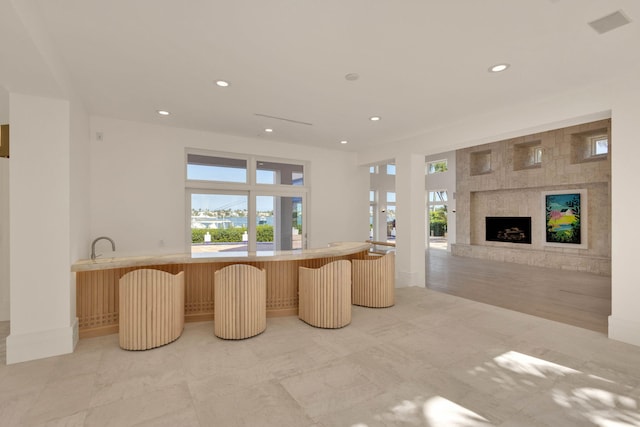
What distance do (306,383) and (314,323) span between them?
4.36 feet

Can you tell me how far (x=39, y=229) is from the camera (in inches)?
127

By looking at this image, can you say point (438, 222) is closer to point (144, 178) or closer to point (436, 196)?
point (436, 196)

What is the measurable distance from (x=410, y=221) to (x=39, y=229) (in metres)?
5.65

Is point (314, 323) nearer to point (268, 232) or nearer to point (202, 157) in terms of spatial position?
point (268, 232)

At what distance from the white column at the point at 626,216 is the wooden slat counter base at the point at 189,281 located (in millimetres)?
3170

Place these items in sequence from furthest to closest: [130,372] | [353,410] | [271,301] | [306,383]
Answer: [271,301] < [130,372] < [306,383] < [353,410]

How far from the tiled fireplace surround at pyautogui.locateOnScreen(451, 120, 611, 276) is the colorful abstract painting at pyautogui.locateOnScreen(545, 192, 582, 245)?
171mm

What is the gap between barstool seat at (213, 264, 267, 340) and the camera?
3574mm

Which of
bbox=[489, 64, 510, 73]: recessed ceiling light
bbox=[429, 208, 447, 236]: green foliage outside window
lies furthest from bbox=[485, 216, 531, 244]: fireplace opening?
bbox=[489, 64, 510, 73]: recessed ceiling light

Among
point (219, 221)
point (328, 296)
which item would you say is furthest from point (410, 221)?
point (219, 221)

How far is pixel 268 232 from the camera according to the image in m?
6.70

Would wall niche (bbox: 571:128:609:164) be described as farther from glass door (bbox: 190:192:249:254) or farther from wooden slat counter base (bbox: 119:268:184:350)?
wooden slat counter base (bbox: 119:268:184:350)

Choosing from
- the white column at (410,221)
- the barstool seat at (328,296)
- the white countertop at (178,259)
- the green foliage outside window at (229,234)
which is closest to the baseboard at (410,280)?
the white column at (410,221)

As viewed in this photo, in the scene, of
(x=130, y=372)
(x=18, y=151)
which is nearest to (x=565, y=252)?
Result: (x=130, y=372)
